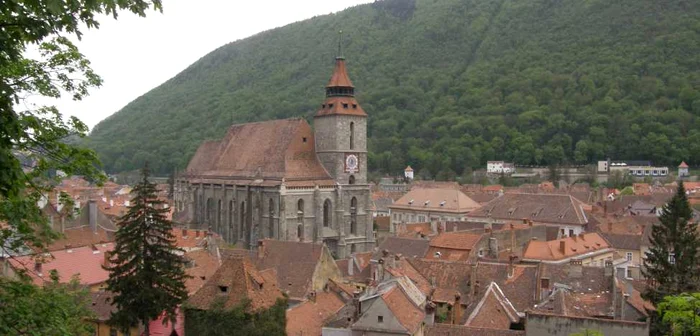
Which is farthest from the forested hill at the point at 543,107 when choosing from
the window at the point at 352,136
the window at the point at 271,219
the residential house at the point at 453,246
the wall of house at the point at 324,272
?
the wall of house at the point at 324,272

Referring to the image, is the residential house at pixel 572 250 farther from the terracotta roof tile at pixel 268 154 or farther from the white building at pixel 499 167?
Result: the white building at pixel 499 167

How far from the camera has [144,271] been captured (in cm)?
2664

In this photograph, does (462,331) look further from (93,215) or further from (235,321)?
(93,215)

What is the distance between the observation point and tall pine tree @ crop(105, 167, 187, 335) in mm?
26297

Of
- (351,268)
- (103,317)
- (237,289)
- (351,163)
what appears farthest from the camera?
(351,163)

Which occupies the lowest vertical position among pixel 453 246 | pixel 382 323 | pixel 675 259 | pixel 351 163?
pixel 382 323

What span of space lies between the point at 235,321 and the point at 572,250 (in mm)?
33754

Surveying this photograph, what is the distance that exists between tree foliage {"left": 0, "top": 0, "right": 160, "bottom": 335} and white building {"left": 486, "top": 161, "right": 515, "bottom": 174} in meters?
141

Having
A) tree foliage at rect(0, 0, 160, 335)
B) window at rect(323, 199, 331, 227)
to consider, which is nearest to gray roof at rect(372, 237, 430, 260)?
window at rect(323, 199, 331, 227)

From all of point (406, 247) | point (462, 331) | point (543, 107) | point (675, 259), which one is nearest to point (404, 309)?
point (462, 331)

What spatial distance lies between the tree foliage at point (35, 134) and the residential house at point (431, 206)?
71879mm

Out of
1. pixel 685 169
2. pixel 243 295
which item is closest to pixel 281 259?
pixel 243 295

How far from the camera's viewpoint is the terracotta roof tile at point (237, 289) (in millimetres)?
24984

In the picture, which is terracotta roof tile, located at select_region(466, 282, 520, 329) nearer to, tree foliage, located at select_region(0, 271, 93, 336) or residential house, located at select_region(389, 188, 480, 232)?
tree foliage, located at select_region(0, 271, 93, 336)
